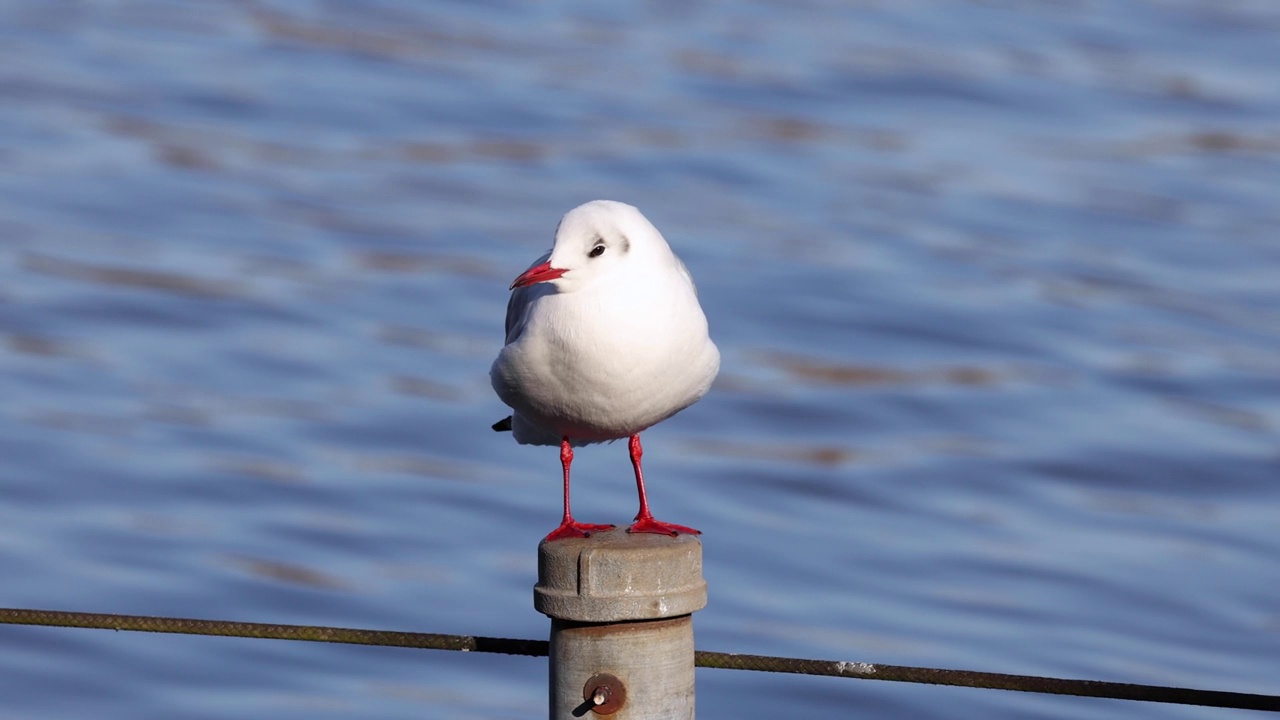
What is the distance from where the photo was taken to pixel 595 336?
431cm

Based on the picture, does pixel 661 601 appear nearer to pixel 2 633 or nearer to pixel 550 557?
pixel 550 557

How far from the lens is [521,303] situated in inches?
191

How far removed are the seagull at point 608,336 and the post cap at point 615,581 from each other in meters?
0.35

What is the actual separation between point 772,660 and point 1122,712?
18.4ft

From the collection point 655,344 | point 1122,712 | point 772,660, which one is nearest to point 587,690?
point 772,660

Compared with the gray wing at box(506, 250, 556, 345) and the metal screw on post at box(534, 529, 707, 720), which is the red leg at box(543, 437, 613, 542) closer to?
the metal screw on post at box(534, 529, 707, 720)

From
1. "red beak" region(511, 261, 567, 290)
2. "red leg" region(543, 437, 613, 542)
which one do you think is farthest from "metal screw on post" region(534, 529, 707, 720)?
"red beak" region(511, 261, 567, 290)

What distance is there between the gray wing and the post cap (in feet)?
2.87

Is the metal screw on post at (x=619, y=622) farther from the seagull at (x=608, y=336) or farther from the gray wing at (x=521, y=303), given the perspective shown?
the gray wing at (x=521, y=303)

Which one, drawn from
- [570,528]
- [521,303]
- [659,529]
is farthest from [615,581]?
[521,303]

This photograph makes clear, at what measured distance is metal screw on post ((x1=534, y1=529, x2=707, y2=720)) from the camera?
3.79 m

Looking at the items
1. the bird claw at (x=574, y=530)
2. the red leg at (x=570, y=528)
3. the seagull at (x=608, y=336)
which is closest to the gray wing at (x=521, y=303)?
the seagull at (x=608, y=336)

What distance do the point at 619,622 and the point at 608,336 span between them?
0.76 meters

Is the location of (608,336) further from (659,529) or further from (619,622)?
(619,622)
